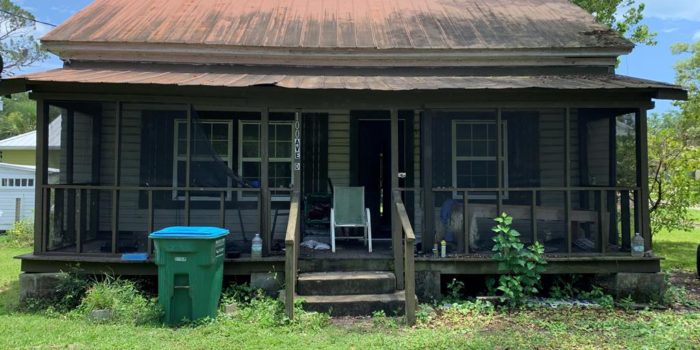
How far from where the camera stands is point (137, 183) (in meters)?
8.03

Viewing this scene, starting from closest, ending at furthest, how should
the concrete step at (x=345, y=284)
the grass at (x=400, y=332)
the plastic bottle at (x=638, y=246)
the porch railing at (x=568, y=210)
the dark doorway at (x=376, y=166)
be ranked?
the grass at (x=400, y=332) < the concrete step at (x=345, y=284) < the plastic bottle at (x=638, y=246) < the porch railing at (x=568, y=210) < the dark doorway at (x=376, y=166)

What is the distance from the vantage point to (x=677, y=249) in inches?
463

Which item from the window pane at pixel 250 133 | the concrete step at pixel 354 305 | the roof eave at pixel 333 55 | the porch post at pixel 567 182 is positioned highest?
the roof eave at pixel 333 55

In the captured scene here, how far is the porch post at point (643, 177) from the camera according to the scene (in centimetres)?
652

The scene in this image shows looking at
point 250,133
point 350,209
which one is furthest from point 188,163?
point 350,209

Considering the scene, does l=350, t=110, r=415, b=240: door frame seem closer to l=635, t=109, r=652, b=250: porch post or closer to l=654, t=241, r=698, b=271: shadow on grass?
l=635, t=109, r=652, b=250: porch post

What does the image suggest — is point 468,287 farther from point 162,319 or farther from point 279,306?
point 162,319

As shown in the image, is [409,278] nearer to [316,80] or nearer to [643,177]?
[316,80]

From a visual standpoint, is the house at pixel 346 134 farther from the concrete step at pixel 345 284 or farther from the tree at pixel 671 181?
the tree at pixel 671 181

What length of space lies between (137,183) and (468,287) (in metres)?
5.70

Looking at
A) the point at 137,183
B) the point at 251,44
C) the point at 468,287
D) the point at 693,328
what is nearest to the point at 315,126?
the point at 251,44

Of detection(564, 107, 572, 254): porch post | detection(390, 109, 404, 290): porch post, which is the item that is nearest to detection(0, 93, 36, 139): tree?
detection(390, 109, 404, 290): porch post

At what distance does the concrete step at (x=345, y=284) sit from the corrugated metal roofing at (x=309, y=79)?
2440 millimetres

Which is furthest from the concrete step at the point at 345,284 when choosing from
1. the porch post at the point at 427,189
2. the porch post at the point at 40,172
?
the porch post at the point at 40,172
